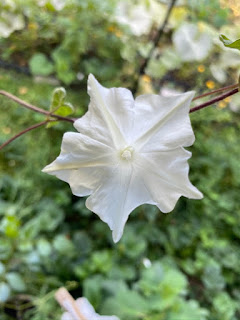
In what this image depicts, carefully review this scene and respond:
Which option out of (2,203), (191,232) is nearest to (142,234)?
(191,232)

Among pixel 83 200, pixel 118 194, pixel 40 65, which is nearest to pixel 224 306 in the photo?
pixel 83 200

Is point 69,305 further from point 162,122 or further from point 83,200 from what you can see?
point 83,200

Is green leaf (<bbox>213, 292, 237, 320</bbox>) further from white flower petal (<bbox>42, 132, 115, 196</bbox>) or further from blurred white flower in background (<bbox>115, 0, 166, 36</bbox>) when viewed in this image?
blurred white flower in background (<bbox>115, 0, 166, 36</bbox>)

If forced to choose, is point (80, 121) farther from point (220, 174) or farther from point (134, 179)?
point (220, 174)

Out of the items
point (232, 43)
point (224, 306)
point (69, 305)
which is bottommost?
point (224, 306)

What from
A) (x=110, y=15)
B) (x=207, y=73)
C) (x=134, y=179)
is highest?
(x=134, y=179)

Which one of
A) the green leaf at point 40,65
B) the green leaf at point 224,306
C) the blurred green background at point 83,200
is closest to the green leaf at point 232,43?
the blurred green background at point 83,200

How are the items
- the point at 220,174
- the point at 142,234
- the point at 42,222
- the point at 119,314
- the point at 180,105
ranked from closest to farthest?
the point at 180,105
the point at 119,314
the point at 42,222
the point at 142,234
the point at 220,174
